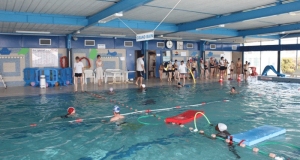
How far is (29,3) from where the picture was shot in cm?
857

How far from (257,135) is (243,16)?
6.59 metres

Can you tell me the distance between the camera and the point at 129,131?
5.51 m

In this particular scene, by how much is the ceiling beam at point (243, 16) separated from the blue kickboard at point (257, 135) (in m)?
4.89

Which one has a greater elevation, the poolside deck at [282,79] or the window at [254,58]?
the window at [254,58]

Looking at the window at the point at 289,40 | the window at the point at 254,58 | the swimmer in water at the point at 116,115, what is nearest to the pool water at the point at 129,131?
the swimmer in water at the point at 116,115

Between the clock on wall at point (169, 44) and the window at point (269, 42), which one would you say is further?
the window at point (269, 42)

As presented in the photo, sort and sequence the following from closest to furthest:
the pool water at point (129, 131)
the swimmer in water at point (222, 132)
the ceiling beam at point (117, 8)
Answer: the pool water at point (129, 131) < the swimmer in water at point (222, 132) < the ceiling beam at point (117, 8)

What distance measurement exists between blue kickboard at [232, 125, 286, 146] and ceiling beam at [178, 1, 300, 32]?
4893 mm

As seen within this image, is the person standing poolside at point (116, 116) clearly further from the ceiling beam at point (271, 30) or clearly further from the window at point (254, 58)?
the window at point (254, 58)

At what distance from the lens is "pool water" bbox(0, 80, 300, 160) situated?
13.9ft

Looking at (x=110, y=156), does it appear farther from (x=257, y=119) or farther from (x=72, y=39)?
(x=72, y=39)

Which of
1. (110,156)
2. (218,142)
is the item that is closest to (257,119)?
(218,142)

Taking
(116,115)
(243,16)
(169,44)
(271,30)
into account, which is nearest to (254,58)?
(169,44)

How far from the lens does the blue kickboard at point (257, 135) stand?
4609 mm
